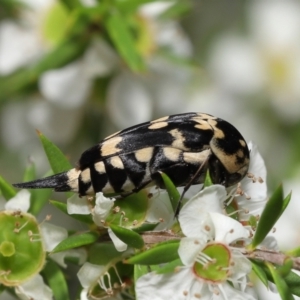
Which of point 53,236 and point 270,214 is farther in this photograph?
point 53,236

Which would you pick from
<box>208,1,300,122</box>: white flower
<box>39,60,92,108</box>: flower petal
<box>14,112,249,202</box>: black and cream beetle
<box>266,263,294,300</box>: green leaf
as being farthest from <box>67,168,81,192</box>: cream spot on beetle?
<box>208,1,300,122</box>: white flower

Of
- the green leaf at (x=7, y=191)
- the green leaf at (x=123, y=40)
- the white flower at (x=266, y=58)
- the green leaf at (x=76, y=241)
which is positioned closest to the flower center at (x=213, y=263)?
the green leaf at (x=76, y=241)

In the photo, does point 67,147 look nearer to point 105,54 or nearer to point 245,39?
point 105,54

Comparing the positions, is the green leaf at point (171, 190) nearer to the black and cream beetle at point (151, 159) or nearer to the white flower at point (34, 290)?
the black and cream beetle at point (151, 159)

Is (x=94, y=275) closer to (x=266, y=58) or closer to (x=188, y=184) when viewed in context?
(x=188, y=184)

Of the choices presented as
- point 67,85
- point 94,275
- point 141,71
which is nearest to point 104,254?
point 94,275

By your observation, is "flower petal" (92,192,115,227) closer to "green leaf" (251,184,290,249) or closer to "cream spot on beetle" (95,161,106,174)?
"cream spot on beetle" (95,161,106,174)
